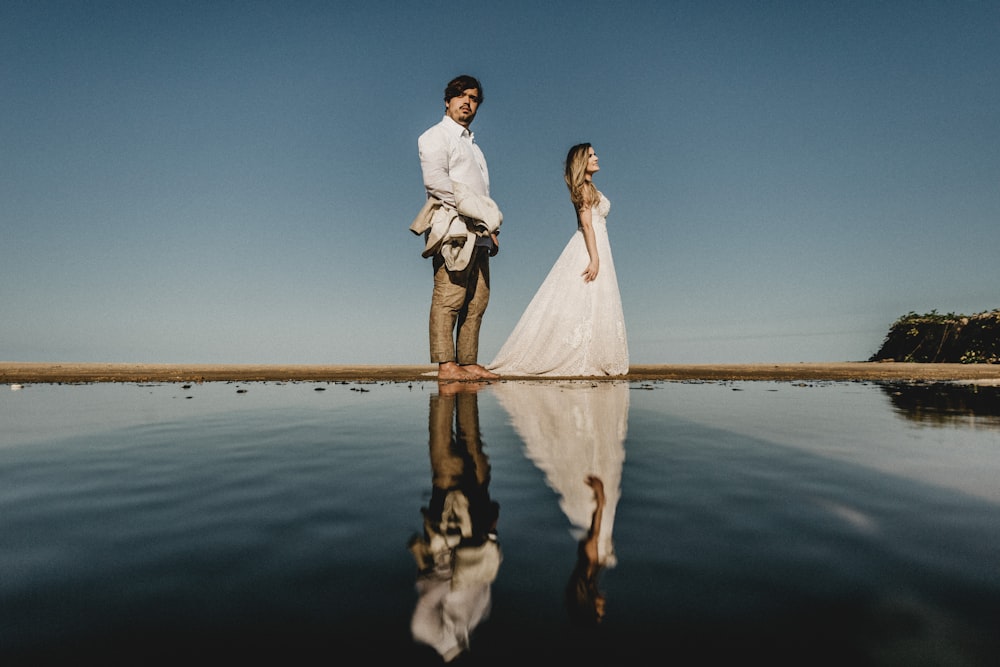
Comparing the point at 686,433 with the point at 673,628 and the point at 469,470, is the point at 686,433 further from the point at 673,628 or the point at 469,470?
the point at 673,628

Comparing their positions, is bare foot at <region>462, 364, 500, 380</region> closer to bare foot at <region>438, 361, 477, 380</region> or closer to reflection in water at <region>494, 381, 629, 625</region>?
bare foot at <region>438, 361, 477, 380</region>

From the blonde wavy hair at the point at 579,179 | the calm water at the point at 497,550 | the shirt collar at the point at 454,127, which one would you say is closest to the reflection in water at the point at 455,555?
the calm water at the point at 497,550

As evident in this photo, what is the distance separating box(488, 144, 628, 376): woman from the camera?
22.0ft

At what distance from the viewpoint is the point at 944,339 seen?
11.7 m

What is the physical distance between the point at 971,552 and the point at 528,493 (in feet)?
2.34

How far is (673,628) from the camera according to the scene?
0.54 metres

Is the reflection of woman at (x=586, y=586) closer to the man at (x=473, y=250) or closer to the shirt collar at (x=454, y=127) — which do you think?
the man at (x=473, y=250)

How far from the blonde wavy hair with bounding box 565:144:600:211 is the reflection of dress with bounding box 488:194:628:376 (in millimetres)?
199

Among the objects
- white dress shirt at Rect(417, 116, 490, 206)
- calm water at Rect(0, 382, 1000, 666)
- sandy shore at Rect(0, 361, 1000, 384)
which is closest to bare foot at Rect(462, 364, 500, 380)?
sandy shore at Rect(0, 361, 1000, 384)

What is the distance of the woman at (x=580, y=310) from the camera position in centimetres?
670

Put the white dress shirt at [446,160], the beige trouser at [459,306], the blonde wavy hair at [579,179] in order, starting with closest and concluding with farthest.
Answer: the white dress shirt at [446,160] < the beige trouser at [459,306] < the blonde wavy hair at [579,179]

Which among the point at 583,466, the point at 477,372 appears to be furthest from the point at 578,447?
the point at 477,372

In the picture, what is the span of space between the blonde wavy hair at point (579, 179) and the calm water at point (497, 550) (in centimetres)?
528

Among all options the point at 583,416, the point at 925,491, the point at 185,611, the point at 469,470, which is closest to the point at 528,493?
the point at 469,470
